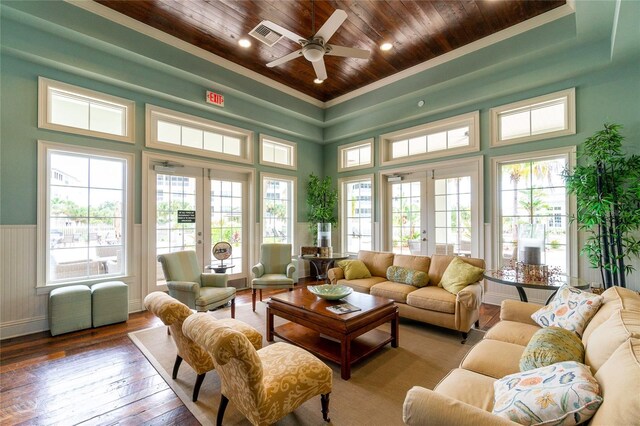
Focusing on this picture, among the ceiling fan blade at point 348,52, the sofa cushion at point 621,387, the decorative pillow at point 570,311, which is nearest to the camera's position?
the sofa cushion at point 621,387

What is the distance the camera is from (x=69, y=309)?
11.0ft

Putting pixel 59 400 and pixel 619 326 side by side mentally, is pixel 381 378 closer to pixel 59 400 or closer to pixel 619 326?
pixel 619 326

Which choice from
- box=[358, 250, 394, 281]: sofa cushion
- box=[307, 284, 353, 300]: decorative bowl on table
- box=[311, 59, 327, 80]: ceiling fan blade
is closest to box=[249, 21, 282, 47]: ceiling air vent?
box=[311, 59, 327, 80]: ceiling fan blade

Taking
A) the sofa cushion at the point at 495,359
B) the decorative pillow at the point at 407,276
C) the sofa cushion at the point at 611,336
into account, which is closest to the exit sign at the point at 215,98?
the decorative pillow at the point at 407,276

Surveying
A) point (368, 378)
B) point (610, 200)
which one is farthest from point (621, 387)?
point (610, 200)

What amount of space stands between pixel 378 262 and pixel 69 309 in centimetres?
397

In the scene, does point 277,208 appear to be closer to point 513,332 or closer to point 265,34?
point 265,34

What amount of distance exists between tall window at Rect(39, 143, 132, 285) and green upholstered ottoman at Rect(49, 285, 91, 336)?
0.40m

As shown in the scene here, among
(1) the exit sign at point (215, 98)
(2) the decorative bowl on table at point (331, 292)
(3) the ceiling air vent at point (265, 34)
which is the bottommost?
(2) the decorative bowl on table at point (331, 292)

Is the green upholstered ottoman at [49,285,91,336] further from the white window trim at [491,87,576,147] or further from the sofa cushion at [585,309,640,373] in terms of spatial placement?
the white window trim at [491,87,576,147]

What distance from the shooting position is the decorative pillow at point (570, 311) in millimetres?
1934

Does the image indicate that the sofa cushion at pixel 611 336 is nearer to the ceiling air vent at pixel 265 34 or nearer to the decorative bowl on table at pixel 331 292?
the decorative bowl on table at pixel 331 292

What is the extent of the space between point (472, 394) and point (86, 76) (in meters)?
5.20

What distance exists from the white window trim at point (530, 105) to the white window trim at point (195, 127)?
4.19 m
